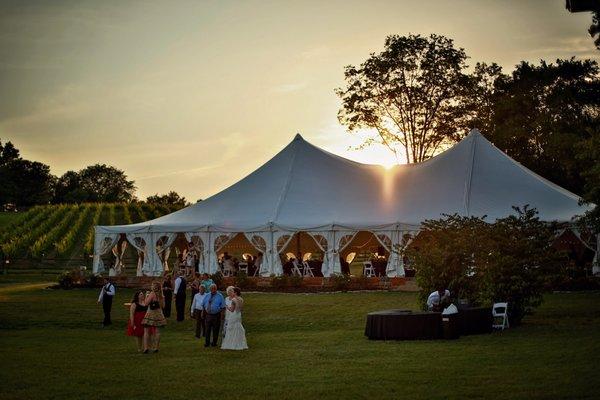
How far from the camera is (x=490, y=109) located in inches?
2154

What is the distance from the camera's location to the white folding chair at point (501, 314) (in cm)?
2180

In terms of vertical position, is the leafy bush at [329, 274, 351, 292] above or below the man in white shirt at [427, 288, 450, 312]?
above

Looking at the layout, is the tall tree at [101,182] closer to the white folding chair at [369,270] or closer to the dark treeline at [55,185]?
the dark treeline at [55,185]

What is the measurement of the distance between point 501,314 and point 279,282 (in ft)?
44.3

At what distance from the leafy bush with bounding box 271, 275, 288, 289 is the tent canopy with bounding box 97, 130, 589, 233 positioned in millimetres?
2330

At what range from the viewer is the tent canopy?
35594mm

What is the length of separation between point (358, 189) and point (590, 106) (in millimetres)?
18455

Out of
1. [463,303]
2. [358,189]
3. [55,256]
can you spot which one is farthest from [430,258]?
[55,256]

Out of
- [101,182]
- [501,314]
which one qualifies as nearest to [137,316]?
[501,314]

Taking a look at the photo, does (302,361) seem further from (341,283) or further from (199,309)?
(341,283)

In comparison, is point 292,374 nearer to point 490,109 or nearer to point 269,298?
point 269,298

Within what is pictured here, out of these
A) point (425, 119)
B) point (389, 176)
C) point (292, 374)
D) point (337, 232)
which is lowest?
point (292, 374)

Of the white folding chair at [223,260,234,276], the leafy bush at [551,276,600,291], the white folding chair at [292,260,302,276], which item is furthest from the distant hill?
the leafy bush at [551,276,600,291]

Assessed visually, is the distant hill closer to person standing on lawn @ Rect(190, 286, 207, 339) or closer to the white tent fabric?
the white tent fabric
